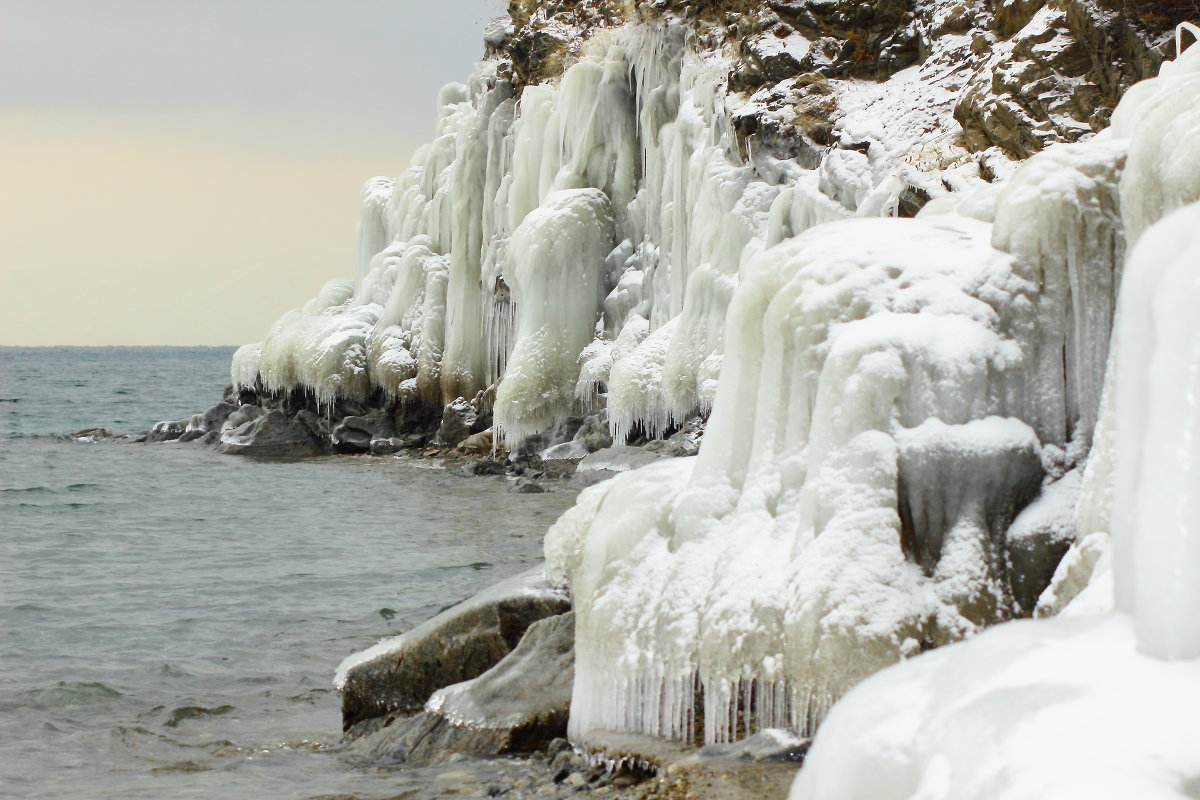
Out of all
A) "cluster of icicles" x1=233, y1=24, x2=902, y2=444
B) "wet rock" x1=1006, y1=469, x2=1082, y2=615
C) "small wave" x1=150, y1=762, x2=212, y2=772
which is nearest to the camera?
"wet rock" x1=1006, y1=469, x2=1082, y2=615

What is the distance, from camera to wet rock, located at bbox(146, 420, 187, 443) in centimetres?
2998

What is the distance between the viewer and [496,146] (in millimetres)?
24703

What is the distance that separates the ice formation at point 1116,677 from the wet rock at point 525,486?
15.4 m

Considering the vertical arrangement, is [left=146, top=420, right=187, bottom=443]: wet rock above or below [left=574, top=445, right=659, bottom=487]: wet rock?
below

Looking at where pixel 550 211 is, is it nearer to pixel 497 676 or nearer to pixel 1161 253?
pixel 497 676

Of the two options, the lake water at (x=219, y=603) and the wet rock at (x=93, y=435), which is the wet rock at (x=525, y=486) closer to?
the lake water at (x=219, y=603)

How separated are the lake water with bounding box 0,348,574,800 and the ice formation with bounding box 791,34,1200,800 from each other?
3818 mm

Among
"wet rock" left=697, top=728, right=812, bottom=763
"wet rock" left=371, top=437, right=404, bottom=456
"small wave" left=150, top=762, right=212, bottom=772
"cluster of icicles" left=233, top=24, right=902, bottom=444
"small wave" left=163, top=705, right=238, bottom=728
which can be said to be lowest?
"small wave" left=150, top=762, right=212, bottom=772

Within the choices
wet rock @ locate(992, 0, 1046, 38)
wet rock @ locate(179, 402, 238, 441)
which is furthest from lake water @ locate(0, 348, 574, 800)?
wet rock @ locate(992, 0, 1046, 38)

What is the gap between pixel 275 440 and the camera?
25562 millimetres

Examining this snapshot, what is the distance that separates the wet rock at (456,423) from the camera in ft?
77.9

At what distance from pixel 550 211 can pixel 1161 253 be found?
1815 centimetres

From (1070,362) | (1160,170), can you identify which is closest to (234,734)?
(1070,362)

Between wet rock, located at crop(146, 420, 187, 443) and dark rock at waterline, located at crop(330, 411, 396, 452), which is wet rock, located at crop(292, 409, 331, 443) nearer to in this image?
dark rock at waterline, located at crop(330, 411, 396, 452)
